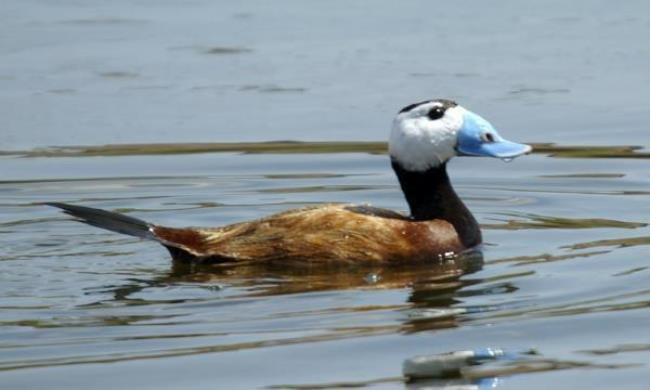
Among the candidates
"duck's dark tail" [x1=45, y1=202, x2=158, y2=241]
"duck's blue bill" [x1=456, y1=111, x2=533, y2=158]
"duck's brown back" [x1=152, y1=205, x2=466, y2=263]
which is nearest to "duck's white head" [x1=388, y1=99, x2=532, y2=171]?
"duck's blue bill" [x1=456, y1=111, x2=533, y2=158]

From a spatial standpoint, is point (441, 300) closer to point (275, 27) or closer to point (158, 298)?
point (158, 298)

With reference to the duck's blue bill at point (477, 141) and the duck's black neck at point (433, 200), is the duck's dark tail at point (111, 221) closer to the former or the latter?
the duck's black neck at point (433, 200)

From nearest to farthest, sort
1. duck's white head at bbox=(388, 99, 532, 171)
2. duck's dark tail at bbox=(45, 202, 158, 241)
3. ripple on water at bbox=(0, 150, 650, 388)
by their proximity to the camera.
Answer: ripple on water at bbox=(0, 150, 650, 388), duck's dark tail at bbox=(45, 202, 158, 241), duck's white head at bbox=(388, 99, 532, 171)

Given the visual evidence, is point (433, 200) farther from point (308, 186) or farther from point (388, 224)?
point (308, 186)

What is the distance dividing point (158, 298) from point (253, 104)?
468 cm

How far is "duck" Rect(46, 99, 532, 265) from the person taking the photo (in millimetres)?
8852

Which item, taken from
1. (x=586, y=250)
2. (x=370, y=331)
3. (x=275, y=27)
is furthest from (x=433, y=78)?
(x=370, y=331)

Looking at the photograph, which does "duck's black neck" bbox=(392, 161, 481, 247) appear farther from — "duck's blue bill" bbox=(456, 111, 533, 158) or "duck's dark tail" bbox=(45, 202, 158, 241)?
"duck's dark tail" bbox=(45, 202, 158, 241)

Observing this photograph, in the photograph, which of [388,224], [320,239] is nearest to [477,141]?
[388,224]

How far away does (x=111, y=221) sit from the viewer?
29.0ft

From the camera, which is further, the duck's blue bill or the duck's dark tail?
the duck's blue bill

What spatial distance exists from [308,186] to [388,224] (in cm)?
213

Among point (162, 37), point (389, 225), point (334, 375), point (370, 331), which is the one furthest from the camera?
point (162, 37)

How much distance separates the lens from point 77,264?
909cm
